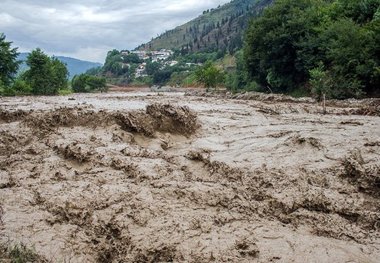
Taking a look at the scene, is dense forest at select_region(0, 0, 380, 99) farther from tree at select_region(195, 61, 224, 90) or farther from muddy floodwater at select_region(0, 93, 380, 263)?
muddy floodwater at select_region(0, 93, 380, 263)

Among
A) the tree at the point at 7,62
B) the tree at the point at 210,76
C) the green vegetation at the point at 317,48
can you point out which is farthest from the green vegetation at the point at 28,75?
the green vegetation at the point at 317,48

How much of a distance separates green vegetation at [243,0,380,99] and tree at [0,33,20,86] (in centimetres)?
1741

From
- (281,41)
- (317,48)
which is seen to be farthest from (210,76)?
(317,48)

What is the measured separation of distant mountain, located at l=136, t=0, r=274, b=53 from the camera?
11994 centimetres

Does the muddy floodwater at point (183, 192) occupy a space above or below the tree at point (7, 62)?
below

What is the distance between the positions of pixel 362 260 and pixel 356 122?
7432 millimetres

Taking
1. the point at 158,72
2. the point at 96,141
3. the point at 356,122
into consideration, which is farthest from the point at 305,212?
the point at 158,72

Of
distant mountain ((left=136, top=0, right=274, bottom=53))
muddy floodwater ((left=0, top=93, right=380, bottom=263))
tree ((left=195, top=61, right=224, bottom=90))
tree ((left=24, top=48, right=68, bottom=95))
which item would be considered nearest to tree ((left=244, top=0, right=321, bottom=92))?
tree ((left=195, top=61, right=224, bottom=90))

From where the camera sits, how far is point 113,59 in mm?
129250

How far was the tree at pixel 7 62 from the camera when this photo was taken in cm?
3175

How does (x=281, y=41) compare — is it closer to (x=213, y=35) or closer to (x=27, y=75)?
(x=27, y=75)

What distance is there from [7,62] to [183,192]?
2953 cm

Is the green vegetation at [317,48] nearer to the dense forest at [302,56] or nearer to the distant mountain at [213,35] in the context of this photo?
the dense forest at [302,56]

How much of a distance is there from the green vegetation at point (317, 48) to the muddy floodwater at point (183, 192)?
43.2 ft
